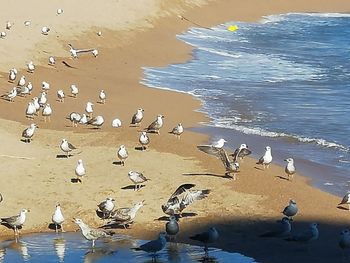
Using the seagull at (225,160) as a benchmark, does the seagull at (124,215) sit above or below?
below

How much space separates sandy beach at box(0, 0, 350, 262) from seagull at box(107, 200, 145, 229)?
0.21m

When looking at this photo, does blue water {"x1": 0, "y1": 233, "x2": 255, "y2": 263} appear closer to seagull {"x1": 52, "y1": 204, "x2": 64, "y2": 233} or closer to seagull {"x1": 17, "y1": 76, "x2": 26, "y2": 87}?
seagull {"x1": 52, "y1": 204, "x2": 64, "y2": 233}

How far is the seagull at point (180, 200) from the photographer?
680 inches

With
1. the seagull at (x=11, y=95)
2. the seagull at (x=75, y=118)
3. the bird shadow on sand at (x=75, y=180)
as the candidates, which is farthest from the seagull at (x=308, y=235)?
the seagull at (x=11, y=95)

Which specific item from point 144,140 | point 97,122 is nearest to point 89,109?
point 97,122

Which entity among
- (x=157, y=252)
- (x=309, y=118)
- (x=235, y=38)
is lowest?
(x=157, y=252)

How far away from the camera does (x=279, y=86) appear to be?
36.9 metres

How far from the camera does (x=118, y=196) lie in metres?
19.1

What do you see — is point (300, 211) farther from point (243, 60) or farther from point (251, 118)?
point (243, 60)

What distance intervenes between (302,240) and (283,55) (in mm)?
32559

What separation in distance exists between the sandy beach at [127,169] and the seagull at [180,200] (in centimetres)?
33

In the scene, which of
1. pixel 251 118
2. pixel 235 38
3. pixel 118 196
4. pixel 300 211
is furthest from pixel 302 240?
pixel 235 38

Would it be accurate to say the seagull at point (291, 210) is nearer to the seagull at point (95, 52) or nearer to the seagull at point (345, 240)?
the seagull at point (345, 240)

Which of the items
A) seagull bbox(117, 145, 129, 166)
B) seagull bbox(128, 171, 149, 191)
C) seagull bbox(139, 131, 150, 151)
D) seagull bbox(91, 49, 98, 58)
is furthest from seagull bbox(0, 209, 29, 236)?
seagull bbox(91, 49, 98, 58)
